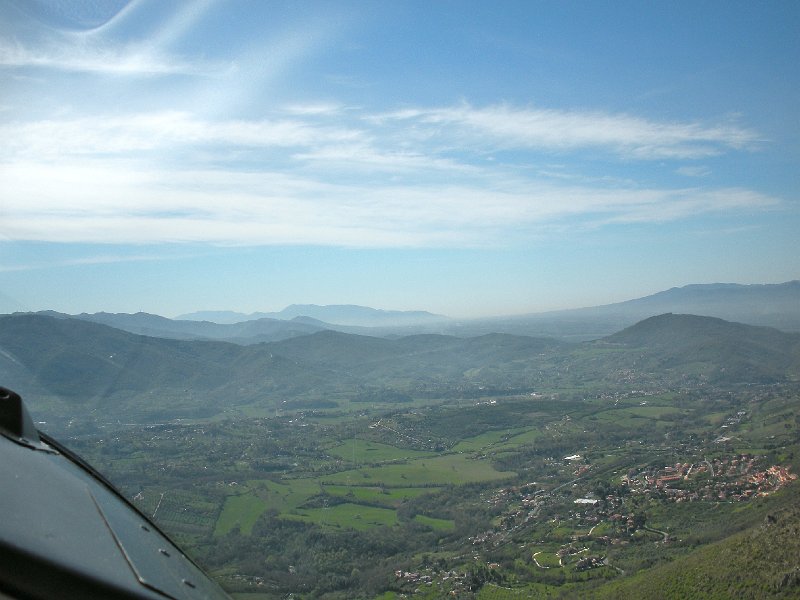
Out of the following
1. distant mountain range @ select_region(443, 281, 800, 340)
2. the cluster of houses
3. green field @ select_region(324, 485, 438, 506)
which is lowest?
green field @ select_region(324, 485, 438, 506)

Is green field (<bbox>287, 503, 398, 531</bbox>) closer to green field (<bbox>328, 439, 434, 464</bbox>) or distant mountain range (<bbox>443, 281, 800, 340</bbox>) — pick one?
green field (<bbox>328, 439, 434, 464</bbox>)

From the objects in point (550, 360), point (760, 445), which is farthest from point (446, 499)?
point (550, 360)

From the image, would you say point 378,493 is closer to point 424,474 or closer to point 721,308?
point 424,474

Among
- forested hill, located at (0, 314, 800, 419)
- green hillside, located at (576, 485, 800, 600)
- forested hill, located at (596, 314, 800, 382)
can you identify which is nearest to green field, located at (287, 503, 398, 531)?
green hillside, located at (576, 485, 800, 600)

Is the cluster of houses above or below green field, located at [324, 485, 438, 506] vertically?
above

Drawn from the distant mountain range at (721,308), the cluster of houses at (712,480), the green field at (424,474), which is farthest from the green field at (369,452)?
the distant mountain range at (721,308)

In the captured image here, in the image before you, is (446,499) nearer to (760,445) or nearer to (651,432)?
(760,445)

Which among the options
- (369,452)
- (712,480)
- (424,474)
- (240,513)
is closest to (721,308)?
(369,452)

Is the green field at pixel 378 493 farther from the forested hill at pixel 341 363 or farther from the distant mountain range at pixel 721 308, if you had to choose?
the distant mountain range at pixel 721 308
